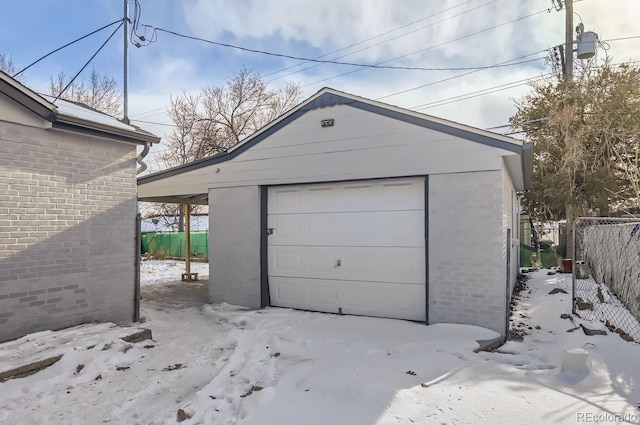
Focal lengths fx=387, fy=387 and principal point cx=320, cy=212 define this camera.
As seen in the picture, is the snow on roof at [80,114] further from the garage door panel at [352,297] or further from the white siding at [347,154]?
the garage door panel at [352,297]

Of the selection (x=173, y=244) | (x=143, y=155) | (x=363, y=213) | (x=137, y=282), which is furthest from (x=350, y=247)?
(x=173, y=244)

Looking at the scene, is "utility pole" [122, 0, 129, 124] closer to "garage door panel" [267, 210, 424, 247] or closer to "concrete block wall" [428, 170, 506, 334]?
"garage door panel" [267, 210, 424, 247]

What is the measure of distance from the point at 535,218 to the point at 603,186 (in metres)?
3.44

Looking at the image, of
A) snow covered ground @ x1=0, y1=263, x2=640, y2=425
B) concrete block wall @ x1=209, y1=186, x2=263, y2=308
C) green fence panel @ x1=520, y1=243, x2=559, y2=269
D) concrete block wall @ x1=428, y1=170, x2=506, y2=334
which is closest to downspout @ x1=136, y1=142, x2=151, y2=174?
concrete block wall @ x1=209, y1=186, x2=263, y2=308

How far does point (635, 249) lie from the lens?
19.9ft

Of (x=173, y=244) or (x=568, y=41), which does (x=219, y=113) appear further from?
(x=568, y=41)

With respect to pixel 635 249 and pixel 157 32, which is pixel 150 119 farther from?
pixel 635 249

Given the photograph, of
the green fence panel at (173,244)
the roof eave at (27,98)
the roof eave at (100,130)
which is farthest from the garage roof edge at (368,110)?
the green fence panel at (173,244)

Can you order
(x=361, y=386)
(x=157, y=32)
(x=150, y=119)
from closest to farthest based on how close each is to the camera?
(x=361, y=386)
(x=157, y=32)
(x=150, y=119)

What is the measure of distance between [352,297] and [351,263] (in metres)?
0.59

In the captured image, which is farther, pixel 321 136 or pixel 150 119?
pixel 150 119

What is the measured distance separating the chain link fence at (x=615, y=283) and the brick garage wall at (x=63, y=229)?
7000 millimetres

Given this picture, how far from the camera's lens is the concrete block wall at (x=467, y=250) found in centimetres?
551

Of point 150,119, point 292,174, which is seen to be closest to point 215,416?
point 292,174
